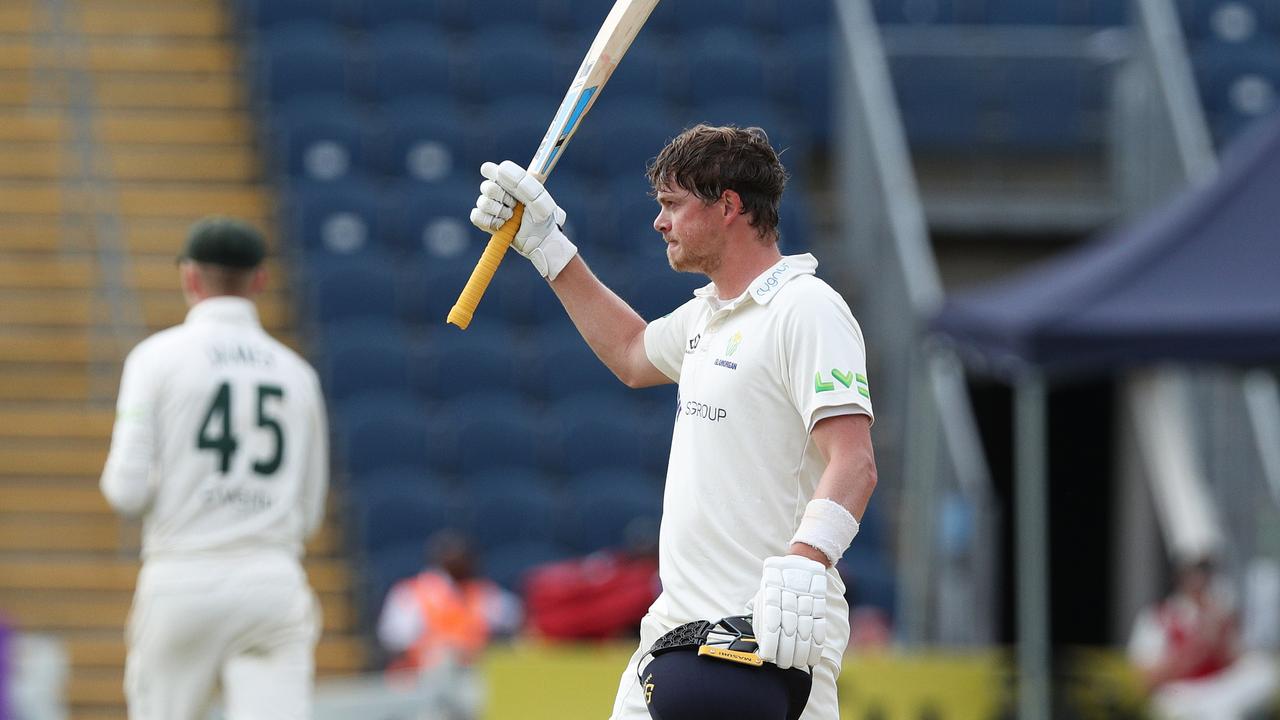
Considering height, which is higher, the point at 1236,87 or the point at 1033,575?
the point at 1236,87

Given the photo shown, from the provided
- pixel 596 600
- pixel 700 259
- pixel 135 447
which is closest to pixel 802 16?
pixel 596 600

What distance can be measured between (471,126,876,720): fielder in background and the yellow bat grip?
338 mm

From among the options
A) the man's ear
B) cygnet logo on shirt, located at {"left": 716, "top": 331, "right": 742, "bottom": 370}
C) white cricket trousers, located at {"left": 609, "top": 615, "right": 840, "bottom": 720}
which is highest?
the man's ear

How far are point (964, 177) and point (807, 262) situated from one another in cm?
973

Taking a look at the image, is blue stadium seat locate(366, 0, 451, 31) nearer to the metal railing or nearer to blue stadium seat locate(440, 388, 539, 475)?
the metal railing

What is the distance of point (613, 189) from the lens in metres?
13.0

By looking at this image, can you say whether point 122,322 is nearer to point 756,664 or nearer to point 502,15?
point 502,15

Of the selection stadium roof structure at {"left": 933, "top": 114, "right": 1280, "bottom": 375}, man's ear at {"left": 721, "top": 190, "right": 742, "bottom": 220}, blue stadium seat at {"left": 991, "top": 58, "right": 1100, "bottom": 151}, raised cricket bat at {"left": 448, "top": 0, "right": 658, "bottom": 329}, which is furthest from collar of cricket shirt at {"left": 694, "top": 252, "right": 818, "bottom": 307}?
blue stadium seat at {"left": 991, "top": 58, "right": 1100, "bottom": 151}

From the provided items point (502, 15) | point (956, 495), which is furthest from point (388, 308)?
point (956, 495)

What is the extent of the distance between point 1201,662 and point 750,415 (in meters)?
6.50

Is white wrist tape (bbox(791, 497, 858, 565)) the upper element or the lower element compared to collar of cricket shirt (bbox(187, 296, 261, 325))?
lower

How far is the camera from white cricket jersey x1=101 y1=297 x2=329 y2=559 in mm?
5059

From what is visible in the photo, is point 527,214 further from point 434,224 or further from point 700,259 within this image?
point 434,224

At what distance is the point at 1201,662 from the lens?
9.38 m
